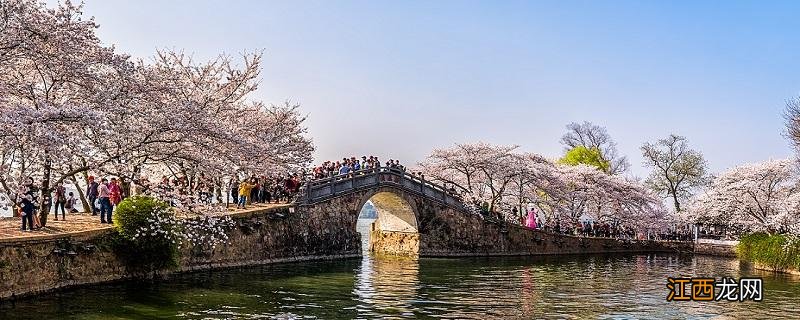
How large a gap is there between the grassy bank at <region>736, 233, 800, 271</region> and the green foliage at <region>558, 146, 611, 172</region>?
30.4m

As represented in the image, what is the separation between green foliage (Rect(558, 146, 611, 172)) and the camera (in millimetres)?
75025

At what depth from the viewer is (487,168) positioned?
51688mm

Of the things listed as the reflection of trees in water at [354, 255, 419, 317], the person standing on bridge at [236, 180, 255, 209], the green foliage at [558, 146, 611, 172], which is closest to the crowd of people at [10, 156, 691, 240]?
the person standing on bridge at [236, 180, 255, 209]

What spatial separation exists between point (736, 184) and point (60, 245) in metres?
46.8

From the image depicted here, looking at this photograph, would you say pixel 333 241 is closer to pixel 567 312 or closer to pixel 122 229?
pixel 122 229

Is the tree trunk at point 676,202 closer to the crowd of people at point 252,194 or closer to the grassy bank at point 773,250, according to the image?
the crowd of people at point 252,194

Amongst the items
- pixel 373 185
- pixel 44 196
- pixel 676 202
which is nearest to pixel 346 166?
pixel 373 185

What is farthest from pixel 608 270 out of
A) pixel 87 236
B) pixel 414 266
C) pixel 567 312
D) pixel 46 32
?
pixel 46 32

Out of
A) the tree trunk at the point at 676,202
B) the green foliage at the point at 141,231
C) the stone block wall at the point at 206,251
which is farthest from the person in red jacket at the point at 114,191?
the tree trunk at the point at 676,202

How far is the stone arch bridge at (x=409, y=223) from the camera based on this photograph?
40281 millimetres

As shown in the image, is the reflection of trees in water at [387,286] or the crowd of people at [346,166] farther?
the crowd of people at [346,166]

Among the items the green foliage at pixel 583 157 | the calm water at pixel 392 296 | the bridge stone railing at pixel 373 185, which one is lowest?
the calm water at pixel 392 296

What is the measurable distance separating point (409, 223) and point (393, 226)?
185cm

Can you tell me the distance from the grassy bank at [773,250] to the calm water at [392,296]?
90.4 inches
